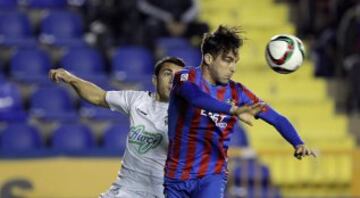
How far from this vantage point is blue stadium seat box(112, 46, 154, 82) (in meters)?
14.0

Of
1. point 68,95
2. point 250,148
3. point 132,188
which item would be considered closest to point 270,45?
point 132,188

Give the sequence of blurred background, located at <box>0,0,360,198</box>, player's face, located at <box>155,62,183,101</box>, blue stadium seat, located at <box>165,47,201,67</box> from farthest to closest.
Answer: blue stadium seat, located at <box>165,47,201,67</box>
blurred background, located at <box>0,0,360,198</box>
player's face, located at <box>155,62,183,101</box>

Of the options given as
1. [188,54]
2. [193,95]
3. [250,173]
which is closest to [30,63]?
[188,54]

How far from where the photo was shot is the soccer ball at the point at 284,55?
7938 millimetres

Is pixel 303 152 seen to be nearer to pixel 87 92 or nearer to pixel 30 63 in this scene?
pixel 87 92

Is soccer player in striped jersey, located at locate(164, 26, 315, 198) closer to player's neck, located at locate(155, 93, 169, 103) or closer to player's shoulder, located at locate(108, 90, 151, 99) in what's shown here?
player's neck, located at locate(155, 93, 169, 103)

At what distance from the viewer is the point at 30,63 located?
45.1 feet

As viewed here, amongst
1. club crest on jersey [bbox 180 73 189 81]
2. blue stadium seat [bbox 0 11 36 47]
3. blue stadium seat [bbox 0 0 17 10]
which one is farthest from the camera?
blue stadium seat [bbox 0 0 17 10]

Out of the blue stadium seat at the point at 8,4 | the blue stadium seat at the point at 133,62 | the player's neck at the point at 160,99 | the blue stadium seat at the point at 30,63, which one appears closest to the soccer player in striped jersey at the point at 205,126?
the player's neck at the point at 160,99

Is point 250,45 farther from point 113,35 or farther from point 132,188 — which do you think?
point 132,188

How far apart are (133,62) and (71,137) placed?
150 centimetres

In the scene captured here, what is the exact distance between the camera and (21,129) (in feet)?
42.1

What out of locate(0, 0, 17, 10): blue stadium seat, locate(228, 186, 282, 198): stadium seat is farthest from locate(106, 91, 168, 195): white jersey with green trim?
locate(0, 0, 17, 10): blue stadium seat

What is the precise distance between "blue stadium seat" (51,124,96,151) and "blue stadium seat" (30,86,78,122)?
21 cm
